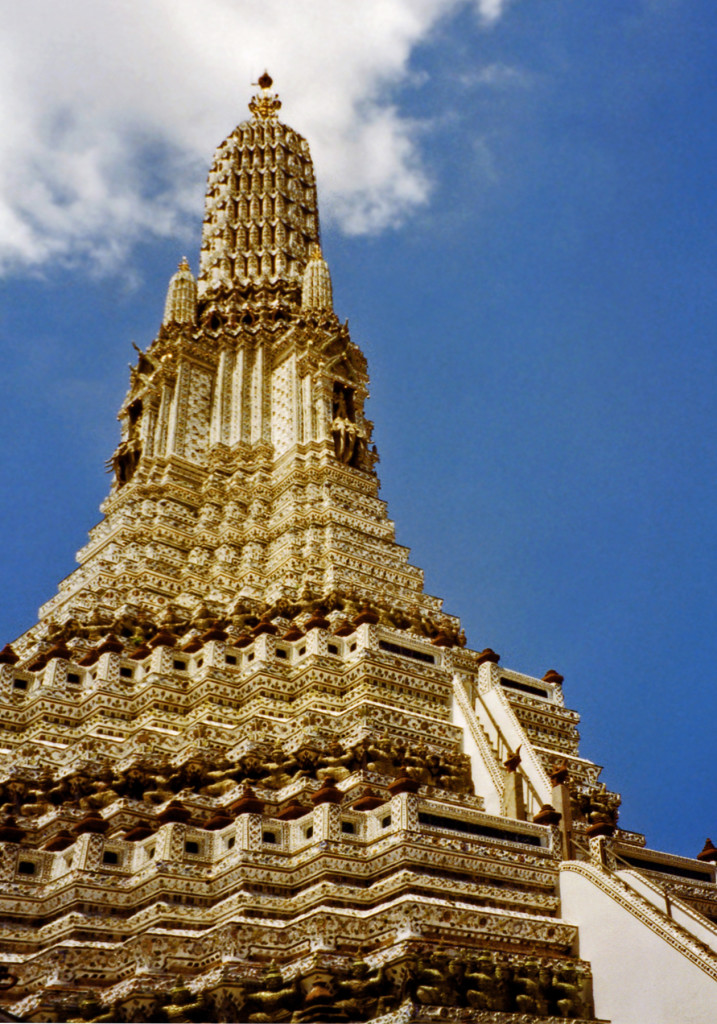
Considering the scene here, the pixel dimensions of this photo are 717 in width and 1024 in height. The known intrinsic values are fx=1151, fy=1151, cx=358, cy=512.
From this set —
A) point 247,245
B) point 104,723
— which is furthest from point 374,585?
point 247,245

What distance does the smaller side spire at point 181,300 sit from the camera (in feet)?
132

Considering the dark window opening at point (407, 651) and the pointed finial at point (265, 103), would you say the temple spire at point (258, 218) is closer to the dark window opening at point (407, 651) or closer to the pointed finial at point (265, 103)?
the pointed finial at point (265, 103)

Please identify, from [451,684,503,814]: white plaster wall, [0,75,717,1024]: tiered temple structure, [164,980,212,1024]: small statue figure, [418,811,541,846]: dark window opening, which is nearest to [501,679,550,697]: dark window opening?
[0,75,717,1024]: tiered temple structure

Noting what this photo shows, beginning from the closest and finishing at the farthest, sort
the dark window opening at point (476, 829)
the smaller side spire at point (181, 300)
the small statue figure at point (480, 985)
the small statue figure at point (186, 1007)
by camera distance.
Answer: the small statue figure at point (186, 1007) < the small statue figure at point (480, 985) < the dark window opening at point (476, 829) < the smaller side spire at point (181, 300)

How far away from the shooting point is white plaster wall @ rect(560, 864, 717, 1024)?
14953 mm

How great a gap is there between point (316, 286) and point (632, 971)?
29.2m

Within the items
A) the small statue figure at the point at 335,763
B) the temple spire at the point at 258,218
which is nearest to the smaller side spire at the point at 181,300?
the temple spire at the point at 258,218

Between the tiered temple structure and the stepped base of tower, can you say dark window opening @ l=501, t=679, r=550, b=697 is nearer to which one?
the tiered temple structure

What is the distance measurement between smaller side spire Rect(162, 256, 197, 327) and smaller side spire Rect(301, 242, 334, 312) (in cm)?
394

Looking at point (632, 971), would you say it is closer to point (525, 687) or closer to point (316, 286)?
point (525, 687)

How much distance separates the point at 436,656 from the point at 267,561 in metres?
6.46

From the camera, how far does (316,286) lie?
40.8 meters

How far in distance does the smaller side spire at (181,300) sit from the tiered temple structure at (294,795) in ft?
18.2

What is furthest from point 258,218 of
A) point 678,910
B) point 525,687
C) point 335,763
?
point 678,910
